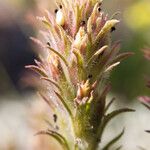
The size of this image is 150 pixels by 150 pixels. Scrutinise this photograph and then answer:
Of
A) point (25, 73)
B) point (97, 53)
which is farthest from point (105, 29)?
point (25, 73)

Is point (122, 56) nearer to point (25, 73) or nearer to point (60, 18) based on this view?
point (60, 18)

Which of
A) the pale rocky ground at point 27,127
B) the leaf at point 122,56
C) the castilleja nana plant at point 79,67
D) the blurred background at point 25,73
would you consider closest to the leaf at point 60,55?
the castilleja nana plant at point 79,67

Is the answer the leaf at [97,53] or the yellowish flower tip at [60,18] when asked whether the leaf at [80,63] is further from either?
the yellowish flower tip at [60,18]

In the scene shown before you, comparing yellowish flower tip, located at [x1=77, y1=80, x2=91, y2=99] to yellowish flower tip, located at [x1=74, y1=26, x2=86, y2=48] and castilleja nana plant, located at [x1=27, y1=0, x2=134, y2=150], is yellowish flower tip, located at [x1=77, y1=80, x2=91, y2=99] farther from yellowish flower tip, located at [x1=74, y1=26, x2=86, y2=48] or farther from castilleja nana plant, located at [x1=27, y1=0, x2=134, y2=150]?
yellowish flower tip, located at [x1=74, y1=26, x2=86, y2=48]

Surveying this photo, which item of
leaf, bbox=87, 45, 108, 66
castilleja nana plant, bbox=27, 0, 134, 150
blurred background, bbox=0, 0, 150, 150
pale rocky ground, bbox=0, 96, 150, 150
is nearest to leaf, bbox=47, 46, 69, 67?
castilleja nana plant, bbox=27, 0, 134, 150

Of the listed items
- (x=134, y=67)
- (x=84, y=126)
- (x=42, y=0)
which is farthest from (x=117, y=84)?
(x=84, y=126)

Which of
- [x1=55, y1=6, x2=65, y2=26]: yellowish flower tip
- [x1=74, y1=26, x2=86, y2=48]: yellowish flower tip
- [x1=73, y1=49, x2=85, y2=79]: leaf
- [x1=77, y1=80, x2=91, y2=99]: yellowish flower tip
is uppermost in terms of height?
[x1=55, y1=6, x2=65, y2=26]: yellowish flower tip

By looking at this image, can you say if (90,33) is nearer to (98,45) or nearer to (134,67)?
(98,45)
